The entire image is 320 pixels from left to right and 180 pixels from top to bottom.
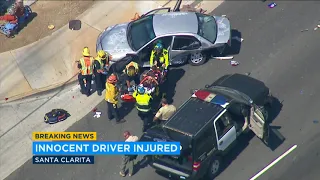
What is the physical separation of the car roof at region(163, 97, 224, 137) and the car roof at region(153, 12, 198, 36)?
374cm

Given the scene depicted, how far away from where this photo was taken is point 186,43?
2159 centimetres

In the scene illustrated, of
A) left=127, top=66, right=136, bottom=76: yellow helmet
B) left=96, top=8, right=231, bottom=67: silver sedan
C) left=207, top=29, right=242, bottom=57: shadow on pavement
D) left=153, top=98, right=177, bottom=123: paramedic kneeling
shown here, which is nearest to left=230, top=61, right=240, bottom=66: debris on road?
left=207, top=29, right=242, bottom=57: shadow on pavement

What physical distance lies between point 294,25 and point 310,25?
1.93ft

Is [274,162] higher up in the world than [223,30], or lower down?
lower down

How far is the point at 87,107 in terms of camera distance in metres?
21.2

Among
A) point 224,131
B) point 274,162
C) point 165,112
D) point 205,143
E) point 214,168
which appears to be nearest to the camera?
point 205,143

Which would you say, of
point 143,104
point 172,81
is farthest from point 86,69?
point 172,81

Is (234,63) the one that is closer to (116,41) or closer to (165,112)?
(116,41)

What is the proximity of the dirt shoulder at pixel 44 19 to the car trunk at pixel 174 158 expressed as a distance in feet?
26.6

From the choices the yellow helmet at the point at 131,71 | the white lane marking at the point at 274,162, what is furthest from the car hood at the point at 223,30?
the white lane marking at the point at 274,162

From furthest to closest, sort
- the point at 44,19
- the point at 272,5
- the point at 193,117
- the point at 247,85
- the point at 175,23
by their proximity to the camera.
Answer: the point at 44,19
the point at 272,5
the point at 175,23
the point at 247,85
the point at 193,117

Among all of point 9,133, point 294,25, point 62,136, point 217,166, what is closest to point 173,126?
point 217,166

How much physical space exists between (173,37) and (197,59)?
1351mm

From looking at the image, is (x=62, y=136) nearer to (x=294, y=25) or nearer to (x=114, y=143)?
(x=114, y=143)
